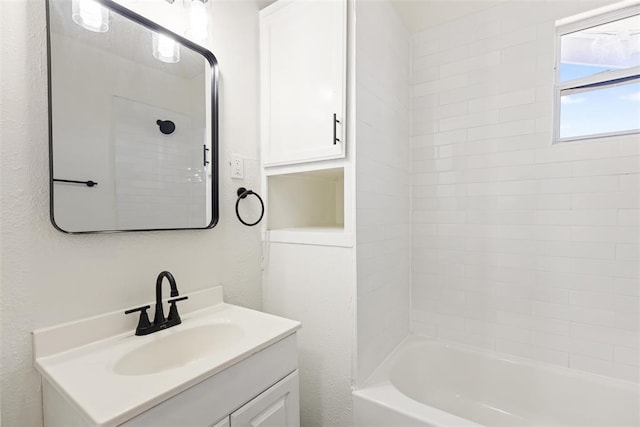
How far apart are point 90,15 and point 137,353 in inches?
46.6

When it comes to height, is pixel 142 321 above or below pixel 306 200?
below

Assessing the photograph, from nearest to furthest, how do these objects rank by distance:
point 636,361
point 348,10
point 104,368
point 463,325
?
point 104,368 → point 348,10 → point 636,361 → point 463,325

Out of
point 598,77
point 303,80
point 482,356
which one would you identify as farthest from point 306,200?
point 598,77

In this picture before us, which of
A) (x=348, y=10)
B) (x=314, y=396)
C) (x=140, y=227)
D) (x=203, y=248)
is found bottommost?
(x=314, y=396)

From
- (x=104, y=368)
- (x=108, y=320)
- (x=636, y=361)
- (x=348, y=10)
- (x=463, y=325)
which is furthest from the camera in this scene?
(x=463, y=325)

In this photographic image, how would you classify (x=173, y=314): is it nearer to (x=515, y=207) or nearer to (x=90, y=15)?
(x=90, y=15)

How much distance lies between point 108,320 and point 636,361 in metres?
2.44

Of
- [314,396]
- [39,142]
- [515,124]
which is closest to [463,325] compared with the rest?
[314,396]

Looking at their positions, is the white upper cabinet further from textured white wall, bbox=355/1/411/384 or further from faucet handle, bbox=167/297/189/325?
faucet handle, bbox=167/297/189/325

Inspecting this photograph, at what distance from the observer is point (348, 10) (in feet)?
4.49

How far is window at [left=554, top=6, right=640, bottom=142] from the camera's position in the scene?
5.10 feet

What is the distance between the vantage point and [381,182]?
1644 millimetres

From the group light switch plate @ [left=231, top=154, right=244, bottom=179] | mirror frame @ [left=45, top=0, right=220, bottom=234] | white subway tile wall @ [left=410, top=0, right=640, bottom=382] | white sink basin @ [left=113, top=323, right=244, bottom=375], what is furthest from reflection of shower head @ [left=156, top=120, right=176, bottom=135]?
white subway tile wall @ [left=410, top=0, right=640, bottom=382]

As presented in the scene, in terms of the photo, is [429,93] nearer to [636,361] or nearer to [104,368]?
[636,361]
